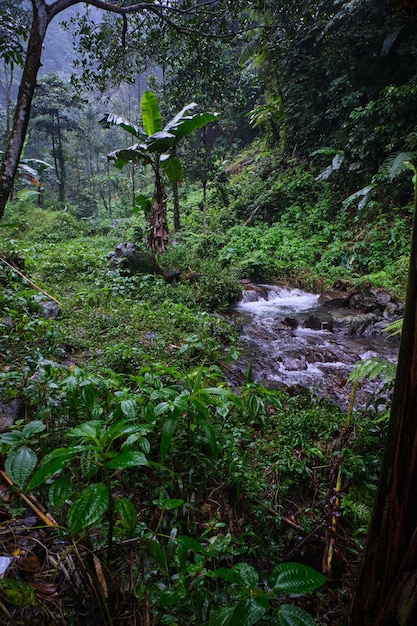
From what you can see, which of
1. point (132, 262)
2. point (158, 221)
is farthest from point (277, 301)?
point (132, 262)

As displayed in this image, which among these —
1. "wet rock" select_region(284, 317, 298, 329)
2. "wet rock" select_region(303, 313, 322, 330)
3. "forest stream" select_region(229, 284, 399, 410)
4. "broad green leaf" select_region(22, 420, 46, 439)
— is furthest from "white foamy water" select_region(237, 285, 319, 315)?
"broad green leaf" select_region(22, 420, 46, 439)

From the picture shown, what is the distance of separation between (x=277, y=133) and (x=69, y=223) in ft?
36.4

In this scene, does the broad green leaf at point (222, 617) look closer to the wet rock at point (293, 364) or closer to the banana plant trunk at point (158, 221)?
the wet rock at point (293, 364)

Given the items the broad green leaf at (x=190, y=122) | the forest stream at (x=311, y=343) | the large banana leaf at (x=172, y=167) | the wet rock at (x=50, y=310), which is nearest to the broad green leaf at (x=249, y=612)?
the forest stream at (x=311, y=343)

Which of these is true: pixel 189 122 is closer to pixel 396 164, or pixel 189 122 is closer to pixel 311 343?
pixel 396 164

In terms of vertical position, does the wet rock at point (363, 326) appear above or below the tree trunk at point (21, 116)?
below

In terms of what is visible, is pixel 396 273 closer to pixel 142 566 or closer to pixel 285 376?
pixel 285 376

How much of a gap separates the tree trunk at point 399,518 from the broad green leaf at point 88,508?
3.05 feet

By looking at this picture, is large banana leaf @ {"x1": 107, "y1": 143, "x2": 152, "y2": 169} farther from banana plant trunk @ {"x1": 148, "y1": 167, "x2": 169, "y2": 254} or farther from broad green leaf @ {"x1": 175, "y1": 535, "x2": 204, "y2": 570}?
broad green leaf @ {"x1": 175, "y1": 535, "x2": 204, "y2": 570}

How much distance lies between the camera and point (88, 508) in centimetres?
122

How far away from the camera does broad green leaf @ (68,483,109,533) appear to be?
1.18m

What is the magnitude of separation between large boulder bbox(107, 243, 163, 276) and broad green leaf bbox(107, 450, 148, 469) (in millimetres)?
6477

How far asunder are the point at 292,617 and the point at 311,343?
5470mm

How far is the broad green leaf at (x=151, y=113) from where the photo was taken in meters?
8.16
